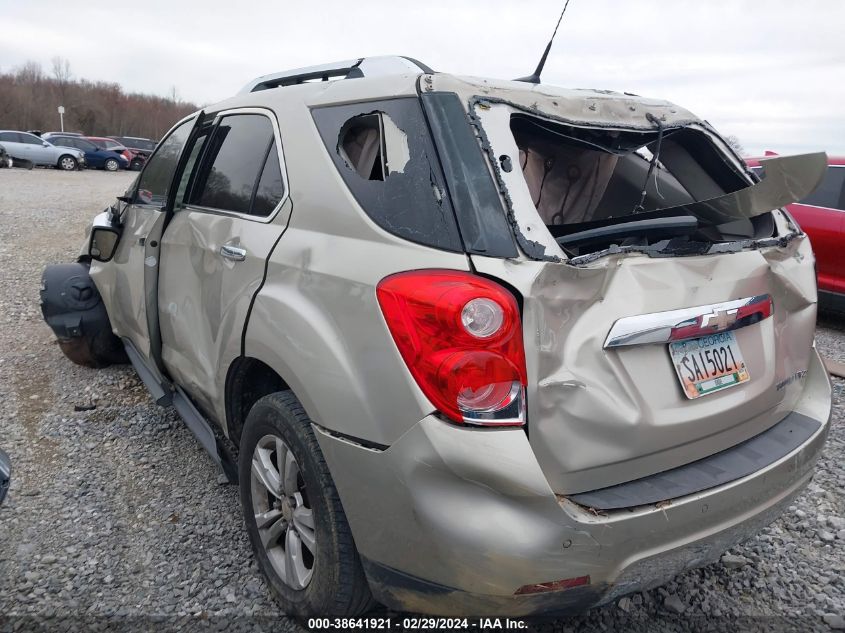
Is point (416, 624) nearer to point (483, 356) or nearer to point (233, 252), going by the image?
point (483, 356)

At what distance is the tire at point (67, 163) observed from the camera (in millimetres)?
25969

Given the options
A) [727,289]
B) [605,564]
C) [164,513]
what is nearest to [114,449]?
[164,513]

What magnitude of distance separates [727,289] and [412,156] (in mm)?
1009

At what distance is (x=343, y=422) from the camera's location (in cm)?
172

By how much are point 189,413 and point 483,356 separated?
1906 mm

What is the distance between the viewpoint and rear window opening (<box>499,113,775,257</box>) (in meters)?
2.02

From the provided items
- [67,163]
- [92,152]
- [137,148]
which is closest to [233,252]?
[67,163]

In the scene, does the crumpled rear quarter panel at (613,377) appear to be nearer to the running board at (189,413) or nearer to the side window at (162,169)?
the running board at (189,413)

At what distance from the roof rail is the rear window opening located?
16.9 inches

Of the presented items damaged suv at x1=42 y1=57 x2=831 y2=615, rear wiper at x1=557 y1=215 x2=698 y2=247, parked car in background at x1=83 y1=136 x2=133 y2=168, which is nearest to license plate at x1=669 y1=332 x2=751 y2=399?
damaged suv at x1=42 y1=57 x2=831 y2=615

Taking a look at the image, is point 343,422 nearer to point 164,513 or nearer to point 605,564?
point 605,564

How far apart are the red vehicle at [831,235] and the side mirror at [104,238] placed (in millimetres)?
5274

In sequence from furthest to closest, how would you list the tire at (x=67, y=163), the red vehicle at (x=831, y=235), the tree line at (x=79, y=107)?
the tree line at (x=79, y=107) → the tire at (x=67, y=163) → the red vehicle at (x=831, y=235)

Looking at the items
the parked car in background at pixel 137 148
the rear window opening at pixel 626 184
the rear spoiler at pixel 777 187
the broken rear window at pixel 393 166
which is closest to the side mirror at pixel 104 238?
Result: the broken rear window at pixel 393 166
